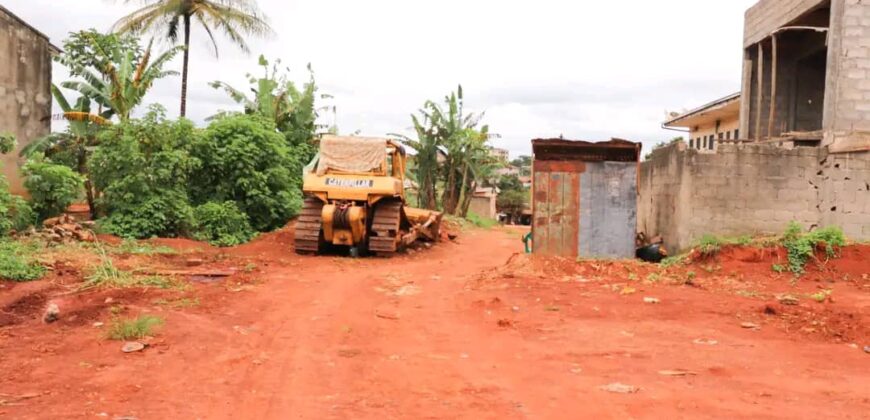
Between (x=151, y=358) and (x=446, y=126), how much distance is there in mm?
20817

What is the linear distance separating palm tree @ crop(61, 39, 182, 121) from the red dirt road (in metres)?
9.77

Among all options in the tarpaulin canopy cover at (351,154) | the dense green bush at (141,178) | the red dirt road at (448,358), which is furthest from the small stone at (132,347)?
the dense green bush at (141,178)

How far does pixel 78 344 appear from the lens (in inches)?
244

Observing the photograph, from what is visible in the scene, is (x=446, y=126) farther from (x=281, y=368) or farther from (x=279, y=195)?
(x=281, y=368)

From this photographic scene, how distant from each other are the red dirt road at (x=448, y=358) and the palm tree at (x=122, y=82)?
32.1ft

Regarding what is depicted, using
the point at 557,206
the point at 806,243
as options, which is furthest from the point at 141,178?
the point at 806,243

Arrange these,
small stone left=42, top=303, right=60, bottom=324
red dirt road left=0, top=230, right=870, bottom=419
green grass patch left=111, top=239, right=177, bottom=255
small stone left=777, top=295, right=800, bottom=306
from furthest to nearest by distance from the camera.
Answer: green grass patch left=111, top=239, right=177, bottom=255 → small stone left=777, top=295, right=800, bottom=306 → small stone left=42, top=303, right=60, bottom=324 → red dirt road left=0, top=230, right=870, bottom=419

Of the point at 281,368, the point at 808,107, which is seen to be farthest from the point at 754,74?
the point at 281,368

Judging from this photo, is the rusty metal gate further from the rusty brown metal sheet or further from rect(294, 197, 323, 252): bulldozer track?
rect(294, 197, 323, 252): bulldozer track

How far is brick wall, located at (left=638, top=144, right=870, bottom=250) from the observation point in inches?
453

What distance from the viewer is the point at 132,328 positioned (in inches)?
254

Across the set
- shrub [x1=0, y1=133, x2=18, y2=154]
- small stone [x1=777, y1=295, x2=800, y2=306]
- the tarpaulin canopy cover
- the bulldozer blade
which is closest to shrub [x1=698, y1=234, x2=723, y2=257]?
small stone [x1=777, y1=295, x2=800, y2=306]

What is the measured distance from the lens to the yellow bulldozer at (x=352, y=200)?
1367 centimetres

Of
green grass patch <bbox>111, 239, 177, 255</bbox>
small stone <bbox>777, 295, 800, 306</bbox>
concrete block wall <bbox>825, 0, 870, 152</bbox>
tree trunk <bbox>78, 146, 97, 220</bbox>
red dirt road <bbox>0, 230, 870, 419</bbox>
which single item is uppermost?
concrete block wall <bbox>825, 0, 870, 152</bbox>
